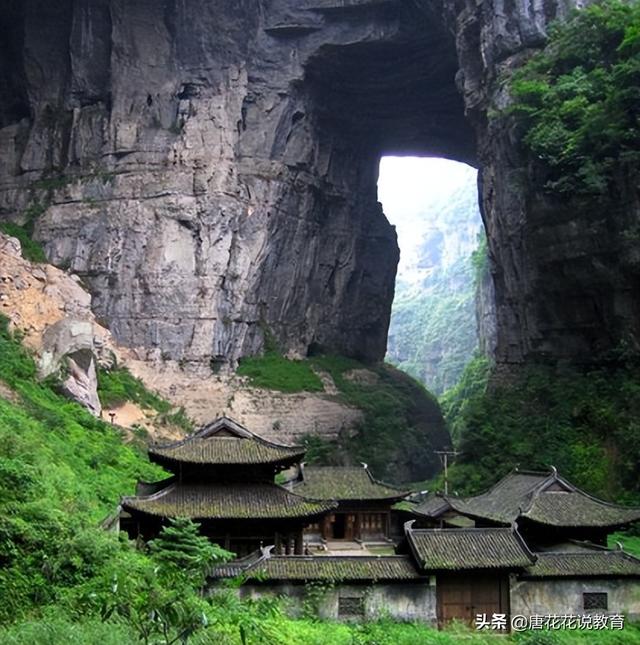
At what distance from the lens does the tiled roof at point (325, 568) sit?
55.6 feet

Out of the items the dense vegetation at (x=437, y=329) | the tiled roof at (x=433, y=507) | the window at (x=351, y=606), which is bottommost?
the window at (x=351, y=606)

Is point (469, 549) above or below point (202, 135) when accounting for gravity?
below

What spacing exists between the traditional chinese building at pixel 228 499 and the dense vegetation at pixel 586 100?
55.2 ft

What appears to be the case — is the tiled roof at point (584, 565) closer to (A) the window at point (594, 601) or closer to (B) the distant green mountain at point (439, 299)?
(A) the window at point (594, 601)

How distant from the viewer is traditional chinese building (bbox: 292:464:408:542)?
25.3 meters

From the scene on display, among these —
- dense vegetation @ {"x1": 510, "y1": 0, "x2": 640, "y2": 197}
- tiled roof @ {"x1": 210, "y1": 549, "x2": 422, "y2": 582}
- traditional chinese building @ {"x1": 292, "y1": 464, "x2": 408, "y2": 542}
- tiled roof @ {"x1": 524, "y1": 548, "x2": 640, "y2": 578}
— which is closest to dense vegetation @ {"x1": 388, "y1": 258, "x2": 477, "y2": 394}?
dense vegetation @ {"x1": 510, "y1": 0, "x2": 640, "y2": 197}

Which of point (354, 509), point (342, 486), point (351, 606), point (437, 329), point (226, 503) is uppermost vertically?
point (437, 329)

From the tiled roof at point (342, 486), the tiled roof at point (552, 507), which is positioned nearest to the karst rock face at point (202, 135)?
the tiled roof at point (342, 486)

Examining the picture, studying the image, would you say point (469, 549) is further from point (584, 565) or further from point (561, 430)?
point (561, 430)

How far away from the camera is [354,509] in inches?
1005

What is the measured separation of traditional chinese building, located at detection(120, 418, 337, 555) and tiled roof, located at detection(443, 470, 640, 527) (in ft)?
15.9

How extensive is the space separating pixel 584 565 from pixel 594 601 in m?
0.80

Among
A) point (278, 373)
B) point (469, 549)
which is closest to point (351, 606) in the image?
point (469, 549)

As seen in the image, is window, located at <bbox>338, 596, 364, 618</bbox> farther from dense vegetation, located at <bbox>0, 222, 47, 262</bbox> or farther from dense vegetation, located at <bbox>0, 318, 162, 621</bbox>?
dense vegetation, located at <bbox>0, 222, 47, 262</bbox>
